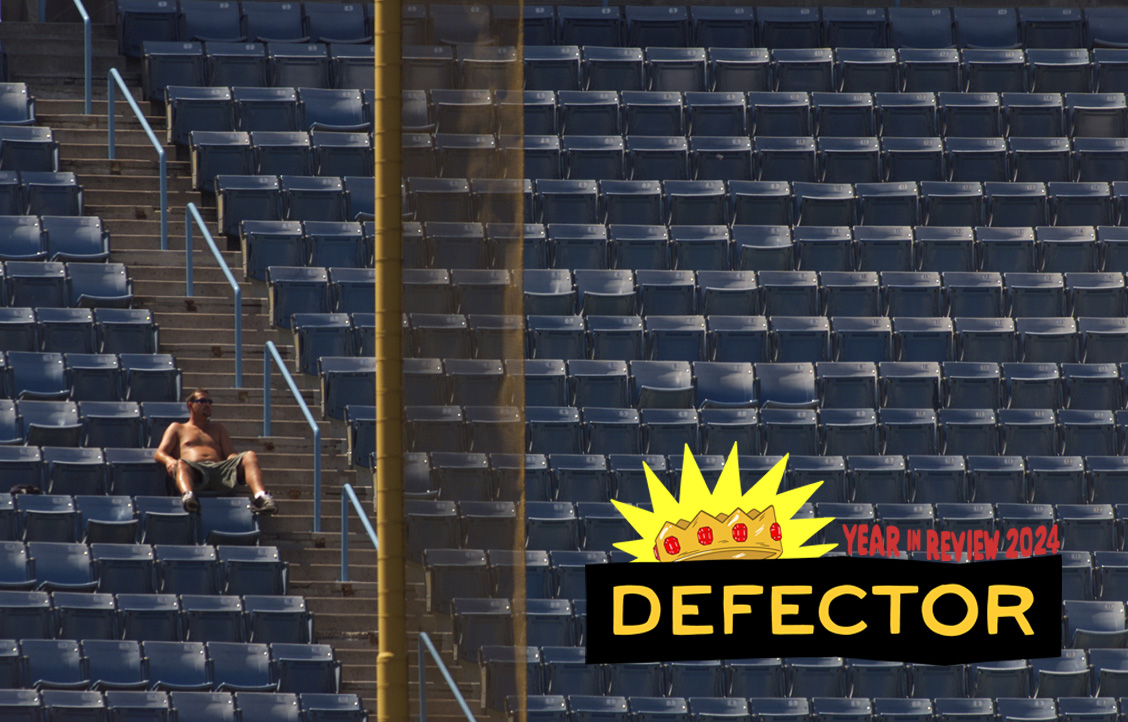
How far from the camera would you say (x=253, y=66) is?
33.7 feet

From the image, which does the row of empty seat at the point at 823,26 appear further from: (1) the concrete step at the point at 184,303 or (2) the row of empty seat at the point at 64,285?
(2) the row of empty seat at the point at 64,285

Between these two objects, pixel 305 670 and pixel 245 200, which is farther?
pixel 245 200

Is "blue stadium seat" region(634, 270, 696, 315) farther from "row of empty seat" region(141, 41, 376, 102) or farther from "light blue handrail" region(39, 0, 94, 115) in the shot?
"light blue handrail" region(39, 0, 94, 115)

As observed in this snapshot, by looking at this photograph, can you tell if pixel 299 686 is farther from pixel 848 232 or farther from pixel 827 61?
pixel 827 61

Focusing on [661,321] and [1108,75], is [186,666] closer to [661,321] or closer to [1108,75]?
[661,321]

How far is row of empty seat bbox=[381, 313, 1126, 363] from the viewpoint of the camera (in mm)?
9070

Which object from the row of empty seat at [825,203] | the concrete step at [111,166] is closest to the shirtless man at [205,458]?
the concrete step at [111,166]

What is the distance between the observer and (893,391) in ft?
29.6

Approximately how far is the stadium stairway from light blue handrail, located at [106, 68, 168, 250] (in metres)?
0.08

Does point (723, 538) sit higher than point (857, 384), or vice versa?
point (857, 384)

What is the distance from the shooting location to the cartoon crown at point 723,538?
819cm

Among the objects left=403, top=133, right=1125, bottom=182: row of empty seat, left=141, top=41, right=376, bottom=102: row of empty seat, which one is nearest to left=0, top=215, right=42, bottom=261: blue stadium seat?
left=141, top=41, right=376, bottom=102: row of empty seat

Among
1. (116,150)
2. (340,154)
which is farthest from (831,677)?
(116,150)

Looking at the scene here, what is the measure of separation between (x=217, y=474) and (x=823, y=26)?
17.6 ft
